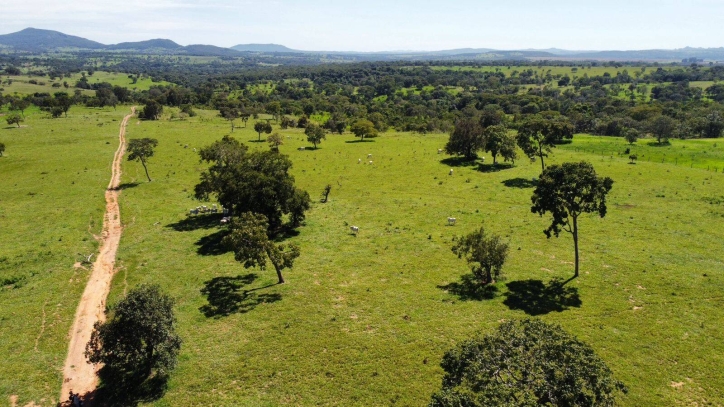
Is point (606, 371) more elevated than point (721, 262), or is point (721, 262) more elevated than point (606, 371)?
point (606, 371)

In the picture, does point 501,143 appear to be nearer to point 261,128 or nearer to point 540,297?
point 540,297

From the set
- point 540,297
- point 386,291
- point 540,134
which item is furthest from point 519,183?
point 386,291

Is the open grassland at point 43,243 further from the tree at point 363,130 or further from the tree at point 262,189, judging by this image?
the tree at point 363,130

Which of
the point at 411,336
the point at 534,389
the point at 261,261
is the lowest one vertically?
the point at 411,336

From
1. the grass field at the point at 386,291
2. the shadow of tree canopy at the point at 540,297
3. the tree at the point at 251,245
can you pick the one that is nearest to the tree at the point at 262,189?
the grass field at the point at 386,291

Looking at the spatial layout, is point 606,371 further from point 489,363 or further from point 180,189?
point 180,189

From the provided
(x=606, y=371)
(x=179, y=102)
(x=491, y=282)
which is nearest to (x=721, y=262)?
(x=491, y=282)
